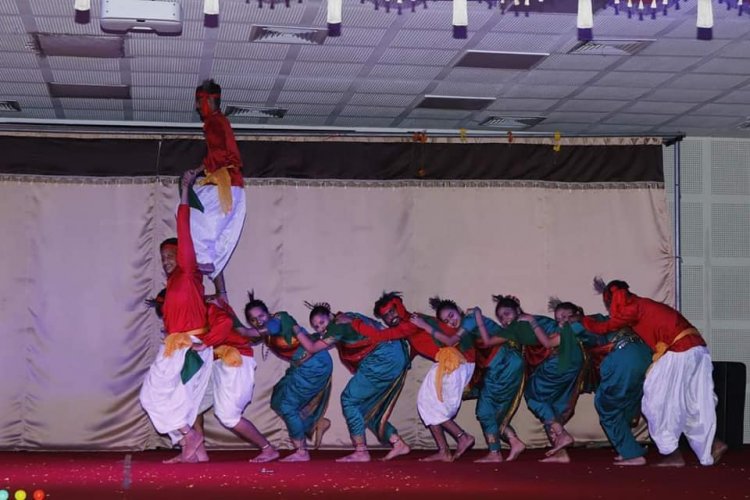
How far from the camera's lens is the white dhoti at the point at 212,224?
24.0ft

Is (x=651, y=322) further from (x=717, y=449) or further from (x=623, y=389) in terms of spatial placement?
(x=717, y=449)

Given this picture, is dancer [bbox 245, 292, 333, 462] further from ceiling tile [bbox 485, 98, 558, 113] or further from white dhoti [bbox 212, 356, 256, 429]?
ceiling tile [bbox 485, 98, 558, 113]

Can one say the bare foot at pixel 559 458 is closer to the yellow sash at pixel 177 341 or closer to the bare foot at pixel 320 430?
the bare foot at pixel 320 430

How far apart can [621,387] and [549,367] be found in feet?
1.80

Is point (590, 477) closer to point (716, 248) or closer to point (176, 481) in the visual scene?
point (176, 481)

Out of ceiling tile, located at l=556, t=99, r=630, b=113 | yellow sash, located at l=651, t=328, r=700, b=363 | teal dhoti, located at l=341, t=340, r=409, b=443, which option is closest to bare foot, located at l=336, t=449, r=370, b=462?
teal dhoti, located at l=341, t=340, r=409, b=443

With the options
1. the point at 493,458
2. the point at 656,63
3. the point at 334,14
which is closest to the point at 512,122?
the point at 656,63

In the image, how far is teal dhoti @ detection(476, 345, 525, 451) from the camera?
776cm

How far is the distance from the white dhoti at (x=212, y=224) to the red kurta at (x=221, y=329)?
0.27 m

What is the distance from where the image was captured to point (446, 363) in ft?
25.1

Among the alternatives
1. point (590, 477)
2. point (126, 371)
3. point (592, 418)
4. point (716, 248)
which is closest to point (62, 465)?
point (126, 371)

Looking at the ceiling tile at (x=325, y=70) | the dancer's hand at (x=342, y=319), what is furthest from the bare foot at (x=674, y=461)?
the ceiling tile at (x=325, y=70)

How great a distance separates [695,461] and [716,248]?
2.37 m

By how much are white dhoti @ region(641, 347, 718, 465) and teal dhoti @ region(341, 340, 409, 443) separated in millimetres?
1717
